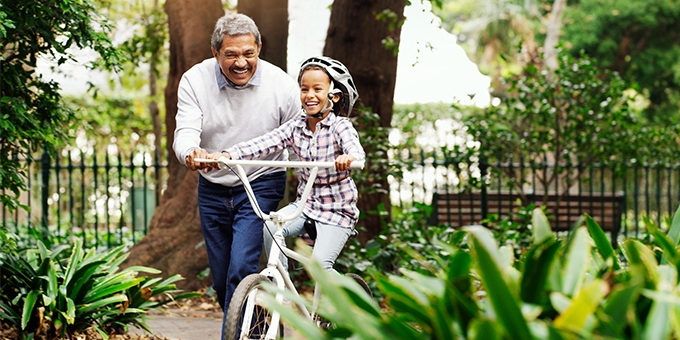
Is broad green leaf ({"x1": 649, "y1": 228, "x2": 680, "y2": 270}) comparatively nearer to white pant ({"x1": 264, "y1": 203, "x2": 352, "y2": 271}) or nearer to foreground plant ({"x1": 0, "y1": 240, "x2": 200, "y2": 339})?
white pant ({"x1": 264, "y1": 203, "x2": 352, "y2": 271})

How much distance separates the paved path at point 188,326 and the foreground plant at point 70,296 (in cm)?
24

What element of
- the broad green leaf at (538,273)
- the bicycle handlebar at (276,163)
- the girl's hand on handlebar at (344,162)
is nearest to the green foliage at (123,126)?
the bicycle handlebar at (276,163)

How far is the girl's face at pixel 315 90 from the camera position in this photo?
12.3ft

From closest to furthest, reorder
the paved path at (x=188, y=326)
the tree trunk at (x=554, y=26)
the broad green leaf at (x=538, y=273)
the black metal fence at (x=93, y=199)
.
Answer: the broad green leaf at (x=538, y=273) < the paved path at (x=188, y=326) < the black metal fence at (x=93, y=199) < the tree trunk at (x=554, y=26)

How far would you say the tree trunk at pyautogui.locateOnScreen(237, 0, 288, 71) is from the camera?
7.26m

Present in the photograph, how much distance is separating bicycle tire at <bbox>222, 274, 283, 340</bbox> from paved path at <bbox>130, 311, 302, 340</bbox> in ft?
4.98

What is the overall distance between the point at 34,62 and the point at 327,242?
2496 mm

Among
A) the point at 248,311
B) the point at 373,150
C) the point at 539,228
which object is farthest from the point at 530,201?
the point at 539,228

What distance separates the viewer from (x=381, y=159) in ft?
22.5

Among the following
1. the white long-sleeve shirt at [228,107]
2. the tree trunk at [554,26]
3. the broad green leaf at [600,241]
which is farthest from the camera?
the tree trunk at [554,26]

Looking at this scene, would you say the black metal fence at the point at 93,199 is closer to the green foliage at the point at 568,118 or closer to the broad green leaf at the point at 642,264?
the green foliage at the point at 568,118

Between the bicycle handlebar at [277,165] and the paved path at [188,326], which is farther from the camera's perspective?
the paved path at [188,326]

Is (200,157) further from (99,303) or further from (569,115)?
(569,115)

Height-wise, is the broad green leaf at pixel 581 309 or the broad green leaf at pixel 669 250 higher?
the broad green leaf at pixel 669 250
